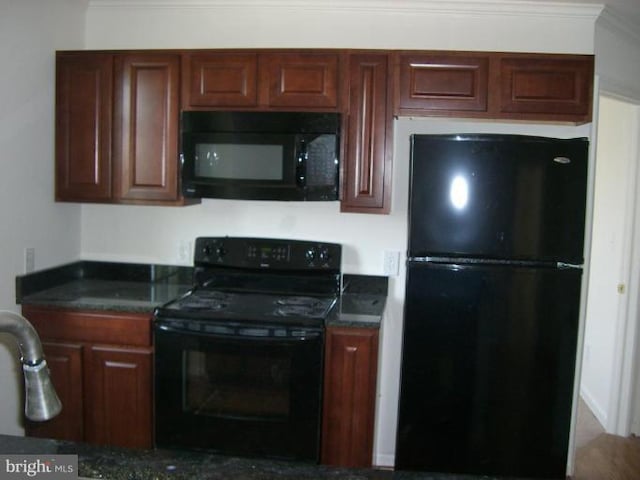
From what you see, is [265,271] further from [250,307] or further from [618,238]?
[618,238]

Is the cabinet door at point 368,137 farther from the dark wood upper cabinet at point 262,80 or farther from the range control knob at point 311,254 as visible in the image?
the range control knob at point 311,254

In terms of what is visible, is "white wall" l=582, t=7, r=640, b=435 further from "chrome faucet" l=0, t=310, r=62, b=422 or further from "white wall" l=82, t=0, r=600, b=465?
"chrome faucet" l=0, t=310, r=62, b=422

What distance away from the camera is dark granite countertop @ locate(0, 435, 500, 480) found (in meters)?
1.05

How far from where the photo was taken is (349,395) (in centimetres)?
265

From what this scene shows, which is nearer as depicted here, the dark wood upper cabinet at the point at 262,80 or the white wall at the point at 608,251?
the dark wood upper cabinet at the point at 262,80

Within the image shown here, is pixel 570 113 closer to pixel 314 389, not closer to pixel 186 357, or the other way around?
pixel 314 389

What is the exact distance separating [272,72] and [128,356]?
1.48m

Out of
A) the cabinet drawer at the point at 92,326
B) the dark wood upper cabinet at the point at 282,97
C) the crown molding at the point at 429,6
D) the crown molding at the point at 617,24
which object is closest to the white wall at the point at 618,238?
the crown molding at the point at 617,24

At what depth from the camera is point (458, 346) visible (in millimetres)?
2684

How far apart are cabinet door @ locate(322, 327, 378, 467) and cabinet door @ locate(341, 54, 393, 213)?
637 mm

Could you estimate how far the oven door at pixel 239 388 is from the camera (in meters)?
2.61

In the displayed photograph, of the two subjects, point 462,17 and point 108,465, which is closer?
point 108,465

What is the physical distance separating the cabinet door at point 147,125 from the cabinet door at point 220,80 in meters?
0.07

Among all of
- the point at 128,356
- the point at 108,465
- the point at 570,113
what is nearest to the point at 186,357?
the point at 128,356
